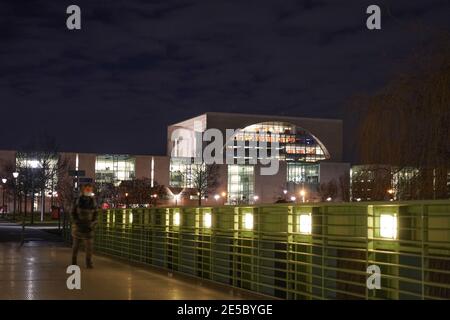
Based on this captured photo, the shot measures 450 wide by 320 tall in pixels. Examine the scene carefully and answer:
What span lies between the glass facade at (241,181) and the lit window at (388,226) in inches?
4620

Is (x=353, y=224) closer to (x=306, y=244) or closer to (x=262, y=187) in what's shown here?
(x=306, y=244)

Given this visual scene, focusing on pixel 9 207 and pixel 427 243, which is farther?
pixel 9 207

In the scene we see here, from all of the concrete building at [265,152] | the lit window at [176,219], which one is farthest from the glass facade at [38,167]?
the lit window at [176,219]

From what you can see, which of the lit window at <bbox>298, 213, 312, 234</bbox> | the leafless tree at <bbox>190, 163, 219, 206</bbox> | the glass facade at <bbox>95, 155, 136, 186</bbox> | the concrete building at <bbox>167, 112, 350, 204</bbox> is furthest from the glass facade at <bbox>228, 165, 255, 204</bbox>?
the lit window at <bbox>298, 213, 312, 234</bbox>

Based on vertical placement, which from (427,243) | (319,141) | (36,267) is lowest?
(36,267)

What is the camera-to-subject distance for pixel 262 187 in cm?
12925

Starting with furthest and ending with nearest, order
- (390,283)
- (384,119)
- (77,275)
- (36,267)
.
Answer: (36,267)
(77,275)
(384,119)
(390,283)

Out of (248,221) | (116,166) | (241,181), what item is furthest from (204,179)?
Result: (248,221)

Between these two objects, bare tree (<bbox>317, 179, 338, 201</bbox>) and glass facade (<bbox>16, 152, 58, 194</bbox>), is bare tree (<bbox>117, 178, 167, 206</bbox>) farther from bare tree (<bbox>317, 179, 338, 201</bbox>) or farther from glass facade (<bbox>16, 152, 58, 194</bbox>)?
bare tree (<bbox>317, 179, 338, 201</bbox>)

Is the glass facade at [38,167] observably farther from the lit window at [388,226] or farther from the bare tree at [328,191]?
the lit window at [388,226]

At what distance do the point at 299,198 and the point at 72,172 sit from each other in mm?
96898

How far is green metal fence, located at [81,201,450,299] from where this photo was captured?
9156mm
